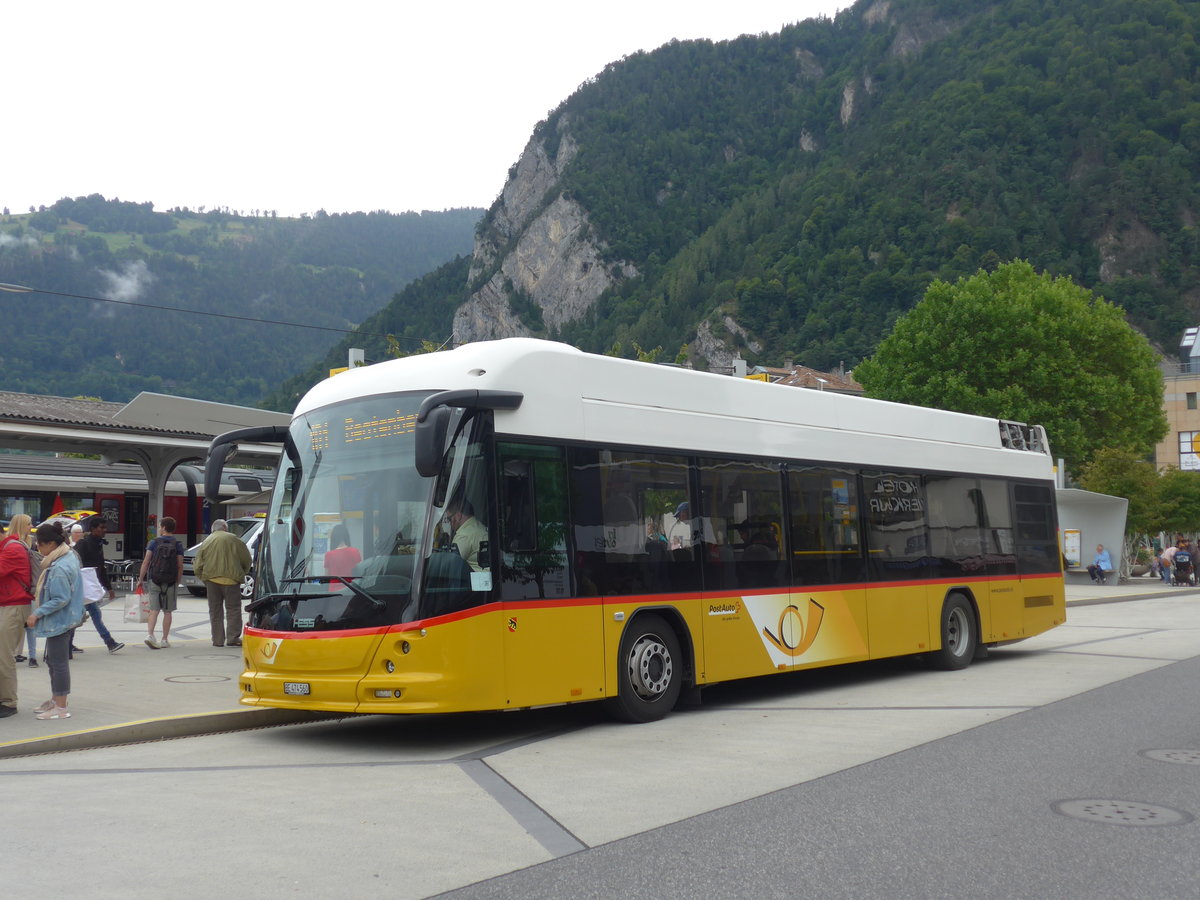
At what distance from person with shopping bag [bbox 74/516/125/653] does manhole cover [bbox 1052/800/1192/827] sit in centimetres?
1166

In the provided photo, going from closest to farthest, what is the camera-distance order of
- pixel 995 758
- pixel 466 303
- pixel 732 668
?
pixel 995 758 < pixel 732 668 < pixel 466 303

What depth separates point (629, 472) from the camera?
10258 mm

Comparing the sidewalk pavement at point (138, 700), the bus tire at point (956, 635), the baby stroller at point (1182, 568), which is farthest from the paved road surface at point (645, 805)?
the baby stroller at point (1182, 568)

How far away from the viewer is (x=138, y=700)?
1102cm

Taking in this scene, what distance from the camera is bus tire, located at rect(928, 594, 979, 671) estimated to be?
14461mm

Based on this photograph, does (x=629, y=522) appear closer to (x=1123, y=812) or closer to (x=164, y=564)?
(x=1123, y=812)

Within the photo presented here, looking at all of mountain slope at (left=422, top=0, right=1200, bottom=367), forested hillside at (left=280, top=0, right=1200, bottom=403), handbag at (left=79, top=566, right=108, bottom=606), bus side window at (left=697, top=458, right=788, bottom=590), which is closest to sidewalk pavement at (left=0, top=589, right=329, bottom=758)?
handbag at (left=79, top=566, right=108, bottom=606)

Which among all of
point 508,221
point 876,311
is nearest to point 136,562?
point 876,311

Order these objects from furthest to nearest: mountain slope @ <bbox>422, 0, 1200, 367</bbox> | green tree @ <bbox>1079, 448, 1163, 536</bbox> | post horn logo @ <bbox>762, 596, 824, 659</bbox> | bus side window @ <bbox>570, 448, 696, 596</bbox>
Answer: mountain slope @ <bbox>422, 0, 1200, 367</bbox>, green tree @ <bbox>1079, 448, 1163, 536</bbox>, post horn logo @ <bbox>762, 596, 824, 659</bbox>, bus side window @ <bbox>570, 448, 696, 596</bbox>

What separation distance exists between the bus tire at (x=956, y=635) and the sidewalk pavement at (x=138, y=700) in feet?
24.5

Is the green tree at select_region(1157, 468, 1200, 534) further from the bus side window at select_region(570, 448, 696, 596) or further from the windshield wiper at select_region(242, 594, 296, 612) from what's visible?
the windshield wiper at select_region(242, 594, 296, 612)

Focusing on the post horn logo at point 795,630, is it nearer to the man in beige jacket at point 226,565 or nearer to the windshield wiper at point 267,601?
the windshield wiper at point 267,601

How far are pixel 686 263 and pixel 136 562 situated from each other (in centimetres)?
13052

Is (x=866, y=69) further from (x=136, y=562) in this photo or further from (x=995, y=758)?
(x=995, y=758)
